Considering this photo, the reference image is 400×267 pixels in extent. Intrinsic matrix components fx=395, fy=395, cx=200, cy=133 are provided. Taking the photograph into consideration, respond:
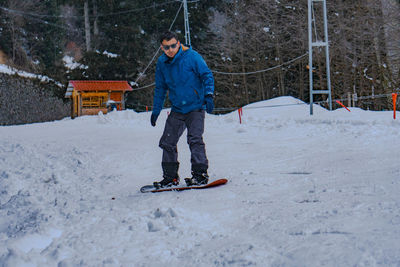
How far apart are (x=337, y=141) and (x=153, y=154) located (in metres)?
3.41

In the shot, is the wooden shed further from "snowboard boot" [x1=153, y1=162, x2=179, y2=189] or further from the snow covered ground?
"snowboard boot" [x1=153, y1=162, x2=179, y2=189]

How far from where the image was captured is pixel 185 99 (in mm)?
4430

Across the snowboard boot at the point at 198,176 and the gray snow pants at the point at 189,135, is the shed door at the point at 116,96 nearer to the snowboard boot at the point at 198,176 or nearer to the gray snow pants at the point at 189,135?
the gray snow pants at the point at 189,135

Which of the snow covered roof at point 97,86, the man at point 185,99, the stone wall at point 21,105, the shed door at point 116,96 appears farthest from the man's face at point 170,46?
the shed door at point 116,96

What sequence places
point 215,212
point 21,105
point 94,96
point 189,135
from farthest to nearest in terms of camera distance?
point 94,96
point 21,105
point 189,135
point 215,212

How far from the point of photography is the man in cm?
434

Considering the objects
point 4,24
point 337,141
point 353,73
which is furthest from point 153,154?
point 4,24

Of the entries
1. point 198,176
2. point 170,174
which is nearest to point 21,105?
point 170,174

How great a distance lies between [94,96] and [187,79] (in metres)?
26.3

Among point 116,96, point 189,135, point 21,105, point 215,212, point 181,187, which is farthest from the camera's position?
point 116,96

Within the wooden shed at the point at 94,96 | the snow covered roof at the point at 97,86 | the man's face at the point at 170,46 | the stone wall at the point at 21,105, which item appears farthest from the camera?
the wooden shed at the point at 94,96

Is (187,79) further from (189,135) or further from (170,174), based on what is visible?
(170,174)

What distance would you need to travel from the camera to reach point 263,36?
29.0 meters

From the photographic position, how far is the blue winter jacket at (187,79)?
14.3 feet
